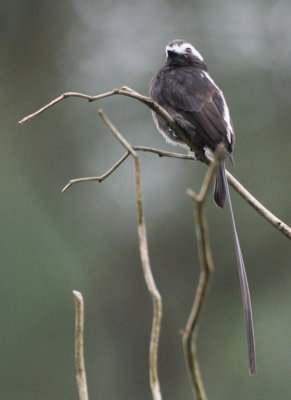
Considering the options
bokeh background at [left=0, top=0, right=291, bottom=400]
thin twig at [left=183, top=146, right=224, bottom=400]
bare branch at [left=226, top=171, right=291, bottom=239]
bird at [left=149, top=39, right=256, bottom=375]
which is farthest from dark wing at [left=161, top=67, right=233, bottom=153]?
bokeh background at [left=0, top=0, right=291, bottom=400]

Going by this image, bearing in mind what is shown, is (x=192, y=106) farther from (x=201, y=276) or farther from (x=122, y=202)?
(x=122, y=202)

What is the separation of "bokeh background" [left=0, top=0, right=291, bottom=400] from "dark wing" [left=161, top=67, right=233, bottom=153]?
6353 mm

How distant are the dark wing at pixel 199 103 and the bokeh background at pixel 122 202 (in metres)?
6.35

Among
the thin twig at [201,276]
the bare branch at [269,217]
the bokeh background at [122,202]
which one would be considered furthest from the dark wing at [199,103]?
the bokeh background at [122,202]

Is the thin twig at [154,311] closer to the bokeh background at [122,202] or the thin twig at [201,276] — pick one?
the thin twig at [201,276]

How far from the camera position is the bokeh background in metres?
11.4

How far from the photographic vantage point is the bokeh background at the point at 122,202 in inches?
448

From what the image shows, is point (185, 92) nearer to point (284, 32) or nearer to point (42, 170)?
point (284, 32)

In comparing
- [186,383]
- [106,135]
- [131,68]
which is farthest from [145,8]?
[186,383]

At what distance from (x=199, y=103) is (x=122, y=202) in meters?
8.34

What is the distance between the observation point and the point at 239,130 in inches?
435

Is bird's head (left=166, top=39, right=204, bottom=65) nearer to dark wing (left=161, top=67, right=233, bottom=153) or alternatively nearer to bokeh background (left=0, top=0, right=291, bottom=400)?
dark wing (left=161, top=67, right=233, bottom=153)

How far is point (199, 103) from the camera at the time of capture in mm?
4352

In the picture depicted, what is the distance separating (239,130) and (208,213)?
3.82 feet
